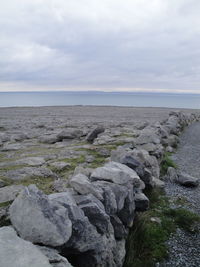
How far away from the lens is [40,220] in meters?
2.90

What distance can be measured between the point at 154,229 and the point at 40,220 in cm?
330

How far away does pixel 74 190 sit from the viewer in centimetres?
429

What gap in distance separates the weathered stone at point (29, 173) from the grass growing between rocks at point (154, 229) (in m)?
2.70

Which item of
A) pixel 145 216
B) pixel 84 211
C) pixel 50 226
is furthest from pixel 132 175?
pixel 50 226

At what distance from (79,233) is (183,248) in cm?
277

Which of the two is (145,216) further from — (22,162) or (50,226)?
(22,162)

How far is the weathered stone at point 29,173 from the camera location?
231 inches

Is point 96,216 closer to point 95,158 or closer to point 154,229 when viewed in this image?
point 154,229

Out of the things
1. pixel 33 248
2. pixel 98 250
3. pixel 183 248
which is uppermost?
pixel 33 248

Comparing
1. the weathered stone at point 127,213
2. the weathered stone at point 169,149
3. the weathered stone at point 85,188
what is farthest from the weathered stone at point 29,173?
the weathered stone at point 169,149

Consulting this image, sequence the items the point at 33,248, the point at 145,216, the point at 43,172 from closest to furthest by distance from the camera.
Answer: the point at 33,248 < the point at 145,216 < the point at 43,172

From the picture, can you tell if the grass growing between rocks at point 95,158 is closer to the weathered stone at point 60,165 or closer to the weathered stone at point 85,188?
the weathered stone at point 60,165

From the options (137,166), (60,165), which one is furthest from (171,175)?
(60,165)

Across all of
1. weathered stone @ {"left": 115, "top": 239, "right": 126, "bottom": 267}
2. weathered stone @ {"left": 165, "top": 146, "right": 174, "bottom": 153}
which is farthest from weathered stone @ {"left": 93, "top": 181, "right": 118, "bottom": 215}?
weathered stone @ {"left": 165, "top": 146, "right": 174, "bottom": 153}
